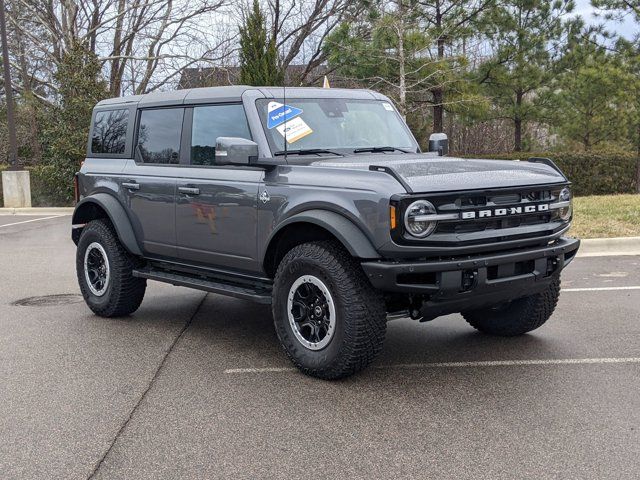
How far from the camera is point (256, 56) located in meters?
21.9

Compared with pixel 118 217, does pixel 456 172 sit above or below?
above

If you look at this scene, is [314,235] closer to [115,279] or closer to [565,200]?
[565,200]

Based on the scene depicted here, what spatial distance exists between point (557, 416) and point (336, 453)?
4.39ft

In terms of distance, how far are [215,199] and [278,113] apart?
82cm

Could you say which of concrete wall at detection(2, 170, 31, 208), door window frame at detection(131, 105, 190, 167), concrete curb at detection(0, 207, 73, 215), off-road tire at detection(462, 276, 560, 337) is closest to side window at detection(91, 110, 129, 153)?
door window frame at detection(131, 105, 190, 167)

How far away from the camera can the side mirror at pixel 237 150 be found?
17.4ft

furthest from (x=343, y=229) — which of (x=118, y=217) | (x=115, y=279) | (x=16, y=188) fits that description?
(x=16, y=188)

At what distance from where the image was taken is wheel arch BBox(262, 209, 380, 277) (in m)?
4.75

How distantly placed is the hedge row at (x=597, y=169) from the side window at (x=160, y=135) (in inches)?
649

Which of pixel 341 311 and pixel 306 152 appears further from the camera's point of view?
pixel 306 152

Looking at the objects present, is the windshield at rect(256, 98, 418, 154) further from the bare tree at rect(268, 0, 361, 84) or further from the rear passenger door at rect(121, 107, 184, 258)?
the bare tree at rect(268, 0, 361, 84)

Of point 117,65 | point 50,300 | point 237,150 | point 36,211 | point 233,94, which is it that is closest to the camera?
point 237,150

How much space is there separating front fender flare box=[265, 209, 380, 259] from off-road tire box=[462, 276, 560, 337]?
1.69 metres

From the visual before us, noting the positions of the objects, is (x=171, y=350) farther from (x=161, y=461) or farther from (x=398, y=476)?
(x=398, y=476)
